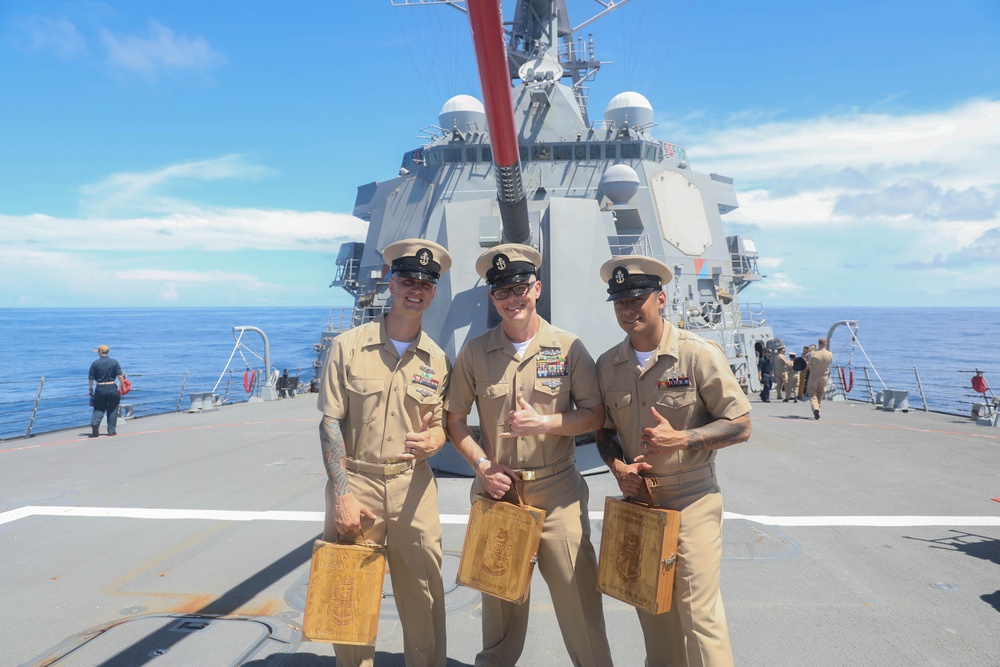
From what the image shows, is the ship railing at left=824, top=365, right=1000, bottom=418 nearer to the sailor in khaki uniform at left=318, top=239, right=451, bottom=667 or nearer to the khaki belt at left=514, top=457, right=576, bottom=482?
the khaki belt at left=514, top=457, right=576, bottom=482

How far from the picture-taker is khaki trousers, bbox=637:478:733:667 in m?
2.09

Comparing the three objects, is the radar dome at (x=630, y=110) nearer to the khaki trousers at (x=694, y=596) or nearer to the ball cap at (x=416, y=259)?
the ball cap at (x=416, y=259)

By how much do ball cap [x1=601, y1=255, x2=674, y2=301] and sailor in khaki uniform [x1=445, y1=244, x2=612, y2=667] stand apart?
327 mm

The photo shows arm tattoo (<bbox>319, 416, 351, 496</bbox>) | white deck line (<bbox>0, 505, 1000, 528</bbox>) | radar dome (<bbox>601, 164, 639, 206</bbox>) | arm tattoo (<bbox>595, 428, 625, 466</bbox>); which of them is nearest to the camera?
arm tattoo (<bbox>319, 416, 351, 496</bbox>)

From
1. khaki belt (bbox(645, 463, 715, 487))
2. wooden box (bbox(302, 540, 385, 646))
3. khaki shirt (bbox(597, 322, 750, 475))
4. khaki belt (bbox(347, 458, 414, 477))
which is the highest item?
khaki shirt (bbox(597, 322, 750, 475))

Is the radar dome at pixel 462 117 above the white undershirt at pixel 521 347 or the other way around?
above

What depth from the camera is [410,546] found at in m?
2.41

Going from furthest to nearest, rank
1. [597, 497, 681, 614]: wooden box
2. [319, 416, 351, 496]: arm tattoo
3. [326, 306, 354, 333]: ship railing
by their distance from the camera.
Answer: [326, 306, 354, 333]: ship railing, [319, 416, 351, 496]: arm tattoo, [597, 497, 681, 614]: wooden box

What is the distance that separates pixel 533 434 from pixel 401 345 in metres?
0.67

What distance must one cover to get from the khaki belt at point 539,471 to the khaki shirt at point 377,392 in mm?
414

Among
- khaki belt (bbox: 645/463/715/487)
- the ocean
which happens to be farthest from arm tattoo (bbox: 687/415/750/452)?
the ocean

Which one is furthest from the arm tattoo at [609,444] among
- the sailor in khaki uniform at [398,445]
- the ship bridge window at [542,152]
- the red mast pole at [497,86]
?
the ship bridge window at [542,152]

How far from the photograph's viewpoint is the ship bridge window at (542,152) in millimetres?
11064

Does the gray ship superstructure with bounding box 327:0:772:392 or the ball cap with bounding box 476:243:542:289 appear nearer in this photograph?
the ball cap with bounding box 476:243:542:289
